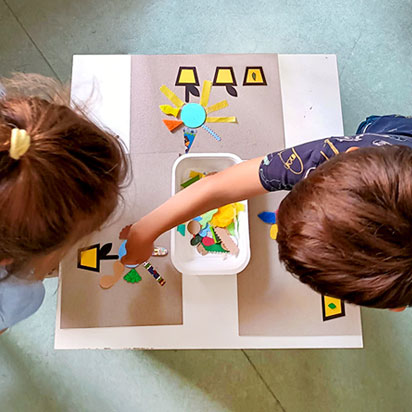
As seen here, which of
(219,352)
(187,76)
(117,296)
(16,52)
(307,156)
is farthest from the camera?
(16,52)

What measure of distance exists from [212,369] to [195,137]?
0.64m

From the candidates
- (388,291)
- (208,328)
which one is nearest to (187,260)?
(208,328)

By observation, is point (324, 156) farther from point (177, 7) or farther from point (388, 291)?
point (177, 7)

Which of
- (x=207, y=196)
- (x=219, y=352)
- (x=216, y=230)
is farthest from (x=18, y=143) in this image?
(x=219, y=352)

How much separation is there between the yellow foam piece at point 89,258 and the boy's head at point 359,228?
414mm

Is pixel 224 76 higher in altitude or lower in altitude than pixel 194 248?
higher

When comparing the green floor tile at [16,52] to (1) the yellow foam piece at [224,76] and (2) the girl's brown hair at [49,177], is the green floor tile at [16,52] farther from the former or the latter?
(2) the girl's brown hair at [49,177]

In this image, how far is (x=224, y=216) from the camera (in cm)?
81

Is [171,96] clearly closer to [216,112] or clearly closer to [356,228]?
[216,112]

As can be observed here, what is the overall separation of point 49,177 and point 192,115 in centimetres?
46

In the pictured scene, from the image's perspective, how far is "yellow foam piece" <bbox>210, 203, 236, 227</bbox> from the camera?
81 cm

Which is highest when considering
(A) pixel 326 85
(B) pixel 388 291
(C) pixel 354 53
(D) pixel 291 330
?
(C) pixel 354 53

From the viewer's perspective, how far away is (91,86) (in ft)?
2.85

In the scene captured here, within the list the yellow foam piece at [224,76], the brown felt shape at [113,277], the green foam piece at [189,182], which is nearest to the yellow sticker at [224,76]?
the yellow foam piece at [224,76]
